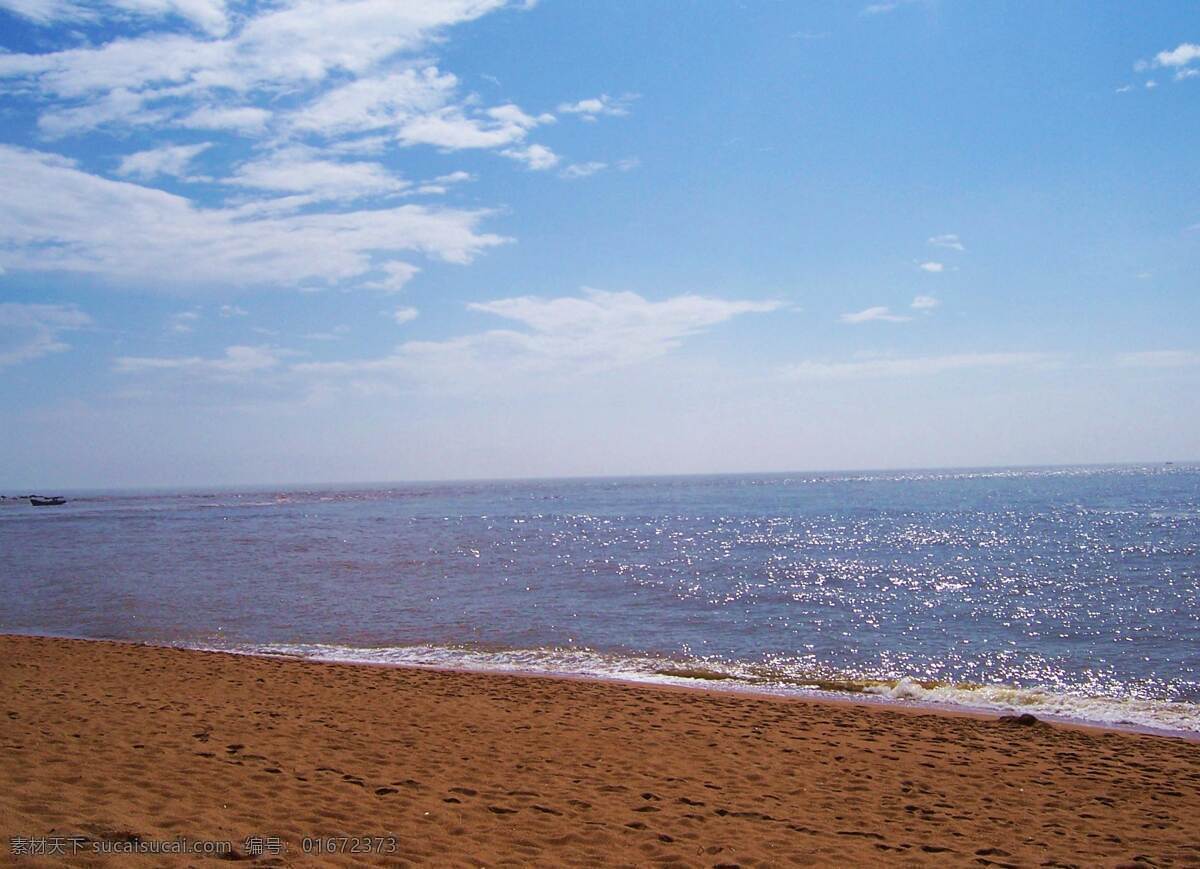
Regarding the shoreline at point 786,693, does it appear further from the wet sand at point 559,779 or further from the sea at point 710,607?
the wet sand at point 559,779

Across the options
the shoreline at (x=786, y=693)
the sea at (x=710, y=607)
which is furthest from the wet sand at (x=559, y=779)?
the sea at (x=710, y=607)

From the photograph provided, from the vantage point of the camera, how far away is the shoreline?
12.0 meters

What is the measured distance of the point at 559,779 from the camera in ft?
26.9

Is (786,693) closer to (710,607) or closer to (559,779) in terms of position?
(559,779)

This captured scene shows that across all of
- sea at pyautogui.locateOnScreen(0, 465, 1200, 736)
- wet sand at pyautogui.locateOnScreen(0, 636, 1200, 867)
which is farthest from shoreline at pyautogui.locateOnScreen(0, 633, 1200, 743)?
wet sand at pyautogui.locateOnScreen(0, 636, 1200, 867)

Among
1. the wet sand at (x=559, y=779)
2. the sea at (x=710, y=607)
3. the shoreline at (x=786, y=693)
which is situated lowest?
the sea at (x=710, y=607)

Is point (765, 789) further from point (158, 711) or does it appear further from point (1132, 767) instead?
point (158, 711)

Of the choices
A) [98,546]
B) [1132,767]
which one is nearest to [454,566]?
[98,546]

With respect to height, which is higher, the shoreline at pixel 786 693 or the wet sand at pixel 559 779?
the wet sand at pixel 559 779

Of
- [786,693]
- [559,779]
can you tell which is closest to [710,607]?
[786,693]

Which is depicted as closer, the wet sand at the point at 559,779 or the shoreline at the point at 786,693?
the wet sand at the point at 559,779

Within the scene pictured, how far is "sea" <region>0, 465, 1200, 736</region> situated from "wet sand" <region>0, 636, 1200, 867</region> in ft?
11.8

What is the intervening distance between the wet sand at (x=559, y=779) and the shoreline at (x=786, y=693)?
2.09 ft

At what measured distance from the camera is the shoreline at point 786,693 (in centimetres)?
1205
